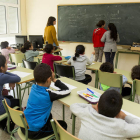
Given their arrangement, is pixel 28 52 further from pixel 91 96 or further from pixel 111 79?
pixel 91 96

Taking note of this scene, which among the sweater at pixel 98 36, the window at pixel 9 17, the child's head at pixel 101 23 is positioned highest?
the window at pixel 9 17

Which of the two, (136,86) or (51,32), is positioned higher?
(51,32)

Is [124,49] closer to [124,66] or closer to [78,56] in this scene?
[124,66]

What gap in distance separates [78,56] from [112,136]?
1.99 m

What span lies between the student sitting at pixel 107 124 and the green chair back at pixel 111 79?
114cm

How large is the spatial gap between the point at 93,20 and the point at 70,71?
284cm

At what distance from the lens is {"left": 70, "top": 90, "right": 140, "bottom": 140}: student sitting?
0.96m

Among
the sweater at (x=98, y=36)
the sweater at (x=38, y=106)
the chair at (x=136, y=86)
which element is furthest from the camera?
the sweater at (x=98, y=36)

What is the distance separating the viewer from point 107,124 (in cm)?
96

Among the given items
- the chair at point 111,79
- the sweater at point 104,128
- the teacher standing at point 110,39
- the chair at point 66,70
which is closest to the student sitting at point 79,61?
the chair at point 66,70

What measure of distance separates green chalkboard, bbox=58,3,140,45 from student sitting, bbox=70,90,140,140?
397 cm

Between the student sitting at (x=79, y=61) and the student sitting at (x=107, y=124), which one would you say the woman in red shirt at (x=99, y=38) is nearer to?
the student sitting at (x=79, y=61)

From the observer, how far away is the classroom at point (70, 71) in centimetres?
108

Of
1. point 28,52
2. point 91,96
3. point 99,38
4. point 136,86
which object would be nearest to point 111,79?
point 136,86
